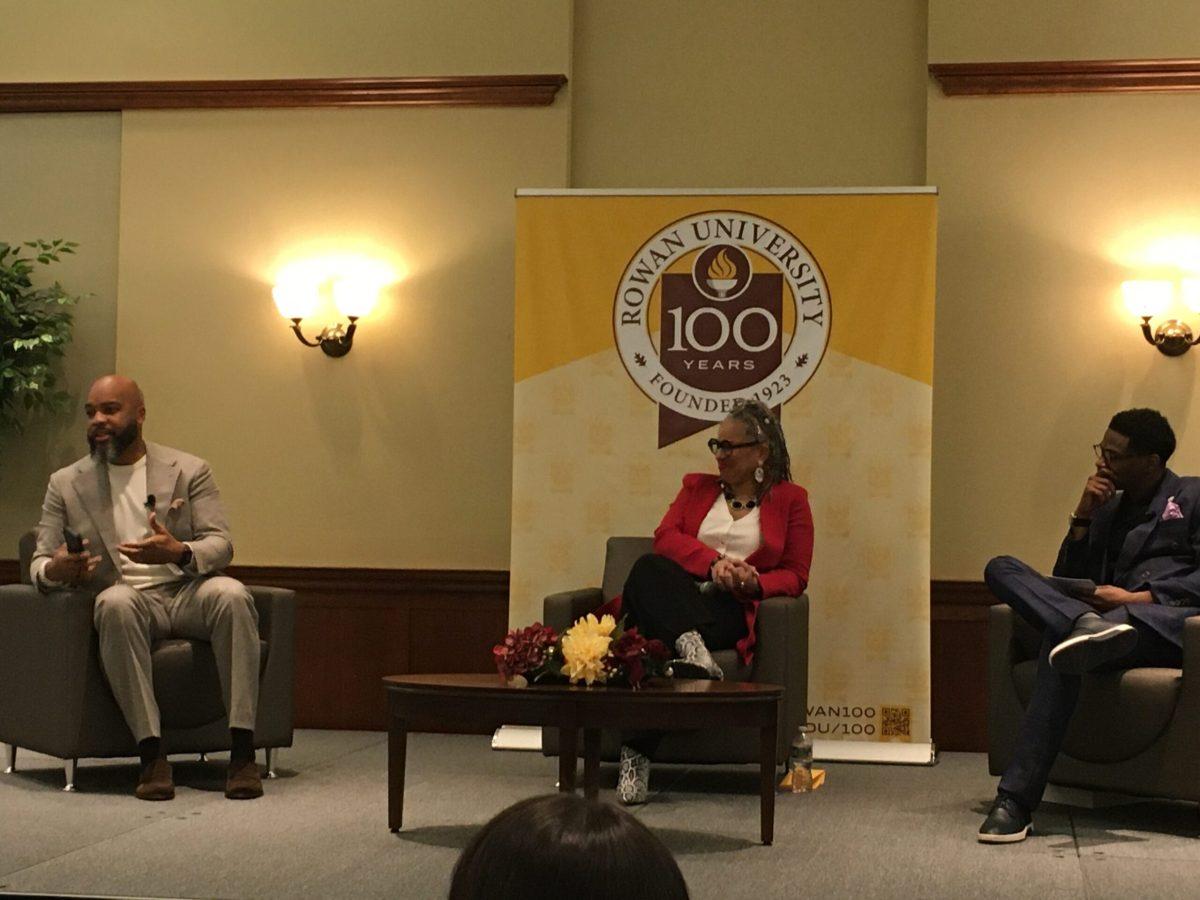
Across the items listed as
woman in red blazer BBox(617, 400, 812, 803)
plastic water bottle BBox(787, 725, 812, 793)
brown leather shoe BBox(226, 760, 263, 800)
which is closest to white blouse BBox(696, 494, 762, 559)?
woman in red blazer BBox(617, 400, 812, 803)

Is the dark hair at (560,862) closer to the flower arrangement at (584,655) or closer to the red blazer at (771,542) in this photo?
the flower arrangement at (584,655)

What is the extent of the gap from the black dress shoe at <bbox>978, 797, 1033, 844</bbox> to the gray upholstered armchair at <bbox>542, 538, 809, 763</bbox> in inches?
29.2

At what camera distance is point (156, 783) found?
4.69 meters

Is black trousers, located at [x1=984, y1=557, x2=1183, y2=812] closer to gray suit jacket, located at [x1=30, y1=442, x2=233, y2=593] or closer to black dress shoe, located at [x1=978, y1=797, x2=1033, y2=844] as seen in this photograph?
black dress shoe, located at [x1=978, y1=797, x2=1033, y2=844]

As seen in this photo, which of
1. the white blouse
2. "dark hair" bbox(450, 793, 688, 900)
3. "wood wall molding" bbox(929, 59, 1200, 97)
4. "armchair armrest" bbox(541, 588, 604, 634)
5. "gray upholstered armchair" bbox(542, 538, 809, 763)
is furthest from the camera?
"wood wall molding" bbox(929, 59, 1200, 97)

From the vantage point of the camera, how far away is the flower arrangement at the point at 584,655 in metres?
4.11

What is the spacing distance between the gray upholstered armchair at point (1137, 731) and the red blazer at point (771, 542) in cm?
84

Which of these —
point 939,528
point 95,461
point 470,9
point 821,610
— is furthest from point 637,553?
point 470,9

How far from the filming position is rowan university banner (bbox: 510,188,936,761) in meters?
5.79

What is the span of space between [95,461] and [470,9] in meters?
2.52

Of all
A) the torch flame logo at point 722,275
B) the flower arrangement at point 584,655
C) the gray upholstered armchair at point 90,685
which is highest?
the torch flame logo at point 722,275

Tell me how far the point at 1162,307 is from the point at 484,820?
126 inches

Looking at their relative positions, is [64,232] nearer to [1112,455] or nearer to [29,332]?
[29,332]

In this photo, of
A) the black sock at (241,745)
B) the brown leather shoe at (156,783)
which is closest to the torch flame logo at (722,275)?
the black sock at (241,745)
